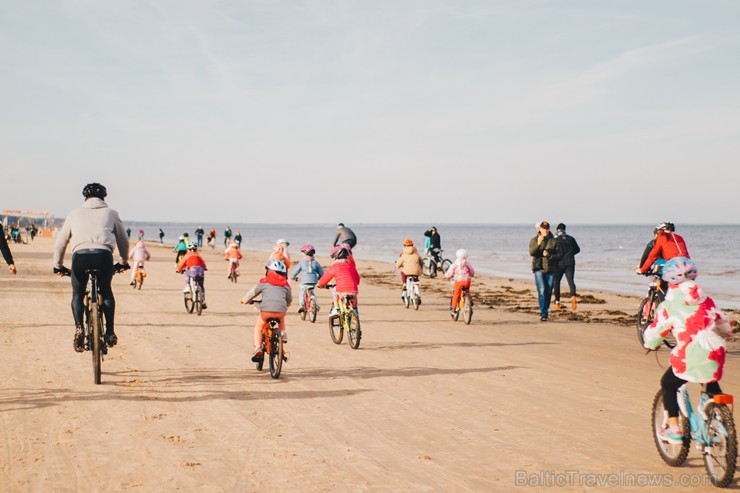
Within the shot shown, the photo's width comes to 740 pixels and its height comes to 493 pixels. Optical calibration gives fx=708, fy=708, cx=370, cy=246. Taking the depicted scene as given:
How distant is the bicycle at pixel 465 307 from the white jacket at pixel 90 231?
9.84 metres

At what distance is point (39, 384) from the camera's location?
9.00 meters

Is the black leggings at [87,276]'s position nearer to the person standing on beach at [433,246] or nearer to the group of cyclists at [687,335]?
the group of cyclists at [687,335]

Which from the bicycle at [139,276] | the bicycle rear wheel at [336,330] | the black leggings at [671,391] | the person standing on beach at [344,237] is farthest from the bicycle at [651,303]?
the bicycle at [139,276]

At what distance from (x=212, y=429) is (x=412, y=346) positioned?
257 inches

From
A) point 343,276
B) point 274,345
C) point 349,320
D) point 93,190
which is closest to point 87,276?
point 93,190

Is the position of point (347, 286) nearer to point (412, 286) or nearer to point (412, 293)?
point (412, 286)

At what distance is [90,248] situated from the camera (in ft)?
27.4

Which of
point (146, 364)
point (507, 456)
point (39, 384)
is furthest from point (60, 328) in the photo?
point (507, 456)

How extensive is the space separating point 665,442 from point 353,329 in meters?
7.15

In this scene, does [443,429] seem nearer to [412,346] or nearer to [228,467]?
[228,467]

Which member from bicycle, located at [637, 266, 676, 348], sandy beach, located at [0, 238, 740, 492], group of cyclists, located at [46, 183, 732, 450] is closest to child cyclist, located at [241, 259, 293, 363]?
group of cyclists, located at [46, 183, 732, 450]

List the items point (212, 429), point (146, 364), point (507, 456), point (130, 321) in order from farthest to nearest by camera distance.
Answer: point (130, 321) → point (146, 364) → point (212, 429) → point (507, 456)

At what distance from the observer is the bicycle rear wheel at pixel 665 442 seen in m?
5.83

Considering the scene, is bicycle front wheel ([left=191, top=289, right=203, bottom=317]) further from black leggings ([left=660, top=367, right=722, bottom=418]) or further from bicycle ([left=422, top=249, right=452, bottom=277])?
bicycle ([left=422, top=249, right=452, bottom=277])
